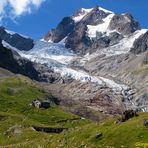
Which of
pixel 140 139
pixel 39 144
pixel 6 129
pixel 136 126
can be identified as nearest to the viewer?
pixel 140 139

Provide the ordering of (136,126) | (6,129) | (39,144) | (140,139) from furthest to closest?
(6,129), (39,144), (136,126), (140,139)

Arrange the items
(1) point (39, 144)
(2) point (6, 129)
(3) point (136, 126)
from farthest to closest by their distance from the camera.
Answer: (2) point (6, 129) < (1) point (39, 144) < (3) point (136, 126)

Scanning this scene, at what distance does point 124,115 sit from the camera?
102250 mm

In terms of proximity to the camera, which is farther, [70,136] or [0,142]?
[0,142]

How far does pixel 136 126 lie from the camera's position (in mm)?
89188

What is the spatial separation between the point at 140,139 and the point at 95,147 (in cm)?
832

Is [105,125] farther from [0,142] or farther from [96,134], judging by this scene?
[0,142]

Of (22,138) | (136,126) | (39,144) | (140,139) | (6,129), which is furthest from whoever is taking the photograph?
(6,129)

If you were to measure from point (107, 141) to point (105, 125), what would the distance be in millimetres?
15503

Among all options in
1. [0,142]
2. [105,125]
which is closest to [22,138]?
[0,142]

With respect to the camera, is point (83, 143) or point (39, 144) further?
point (39, 144)

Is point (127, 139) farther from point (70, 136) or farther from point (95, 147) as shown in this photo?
point (70, 136)

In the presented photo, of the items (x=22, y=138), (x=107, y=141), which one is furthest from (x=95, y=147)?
(x=22, y=138)

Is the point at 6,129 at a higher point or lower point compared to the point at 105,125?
higher
